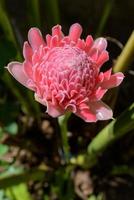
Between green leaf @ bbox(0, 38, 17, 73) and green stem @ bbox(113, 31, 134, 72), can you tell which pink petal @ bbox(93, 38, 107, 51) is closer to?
green stem @ bbox(113, 31, 134, 72)

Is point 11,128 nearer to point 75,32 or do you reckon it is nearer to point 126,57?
point 126,57

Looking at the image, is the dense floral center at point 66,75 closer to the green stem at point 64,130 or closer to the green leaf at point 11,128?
the green stem at point 64,130

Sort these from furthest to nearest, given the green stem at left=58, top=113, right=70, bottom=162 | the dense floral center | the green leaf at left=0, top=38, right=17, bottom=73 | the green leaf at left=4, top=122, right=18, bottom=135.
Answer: the green leaf at left=4, top=122, right=18, bottom=135
the green leaf at left=0, top=38, right=17, bottom=73
the green stem at left=58, top=113, right=70, bottom=162
the dense floral center

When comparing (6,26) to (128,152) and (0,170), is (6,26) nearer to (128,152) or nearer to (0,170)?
(0,170)

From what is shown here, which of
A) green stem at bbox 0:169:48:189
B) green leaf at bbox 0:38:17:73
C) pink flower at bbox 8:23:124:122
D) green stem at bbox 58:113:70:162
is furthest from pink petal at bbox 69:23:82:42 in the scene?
green stem at bbox 0:169:48:189

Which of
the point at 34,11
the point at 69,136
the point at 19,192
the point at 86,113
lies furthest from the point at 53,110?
the point at 69,136

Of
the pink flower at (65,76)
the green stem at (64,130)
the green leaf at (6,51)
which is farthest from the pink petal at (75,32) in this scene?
the green leaf at (6,51)

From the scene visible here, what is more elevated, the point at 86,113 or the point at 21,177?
the point at 86,113
